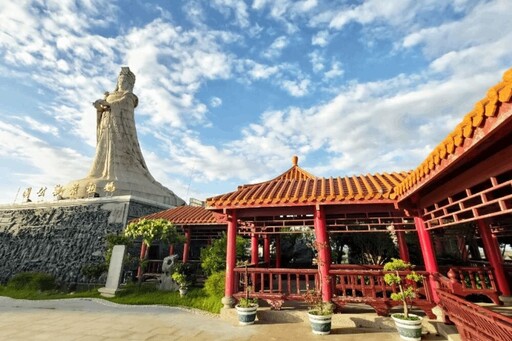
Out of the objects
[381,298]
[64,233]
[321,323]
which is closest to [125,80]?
[64,233]

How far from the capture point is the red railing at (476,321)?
2.59 m

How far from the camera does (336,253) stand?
1248cm

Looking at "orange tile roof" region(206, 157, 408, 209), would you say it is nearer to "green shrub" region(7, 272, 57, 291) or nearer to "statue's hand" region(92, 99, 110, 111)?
"green shrub" region(7, 272, 57, 291)

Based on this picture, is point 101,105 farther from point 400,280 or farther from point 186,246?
point 400,280

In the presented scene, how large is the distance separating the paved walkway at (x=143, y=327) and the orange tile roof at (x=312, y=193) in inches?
104

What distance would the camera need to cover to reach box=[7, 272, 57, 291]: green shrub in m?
12.3

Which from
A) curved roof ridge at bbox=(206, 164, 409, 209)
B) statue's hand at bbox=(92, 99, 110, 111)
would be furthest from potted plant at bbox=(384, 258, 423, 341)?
statue's hand at bbox=(92, 99, 110, 111)

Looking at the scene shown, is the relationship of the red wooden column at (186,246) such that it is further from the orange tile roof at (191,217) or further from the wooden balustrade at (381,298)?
the wooden balustrade at (381,298)

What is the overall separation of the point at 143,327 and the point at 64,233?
42.4ft

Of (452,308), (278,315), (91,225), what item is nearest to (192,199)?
(91,225)

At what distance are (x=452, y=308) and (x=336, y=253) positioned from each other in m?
8.64

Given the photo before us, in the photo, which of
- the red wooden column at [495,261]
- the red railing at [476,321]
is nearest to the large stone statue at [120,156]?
the red wooden column at [495,261]

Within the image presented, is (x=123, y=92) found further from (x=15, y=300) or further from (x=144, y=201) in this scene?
(x=15, y=300)

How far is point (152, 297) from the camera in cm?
923
